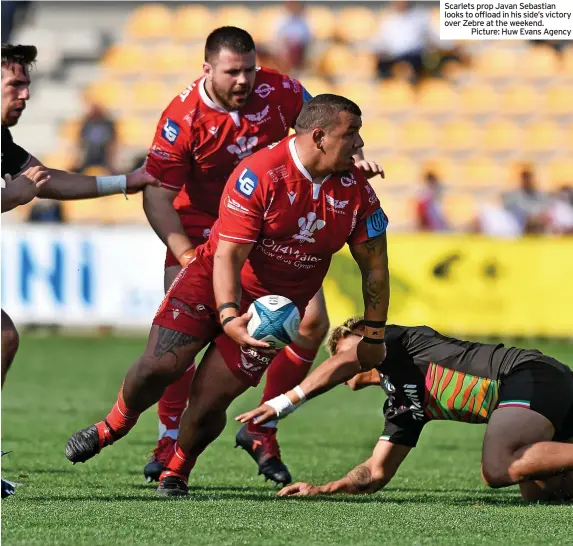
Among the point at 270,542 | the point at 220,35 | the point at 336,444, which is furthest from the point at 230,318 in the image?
the point at 336,444

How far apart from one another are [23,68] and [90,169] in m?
12.1

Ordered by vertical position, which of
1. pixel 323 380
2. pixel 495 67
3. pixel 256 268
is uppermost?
pixel 495 67

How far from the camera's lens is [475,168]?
19578 mm

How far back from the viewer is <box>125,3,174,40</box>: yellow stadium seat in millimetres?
21469

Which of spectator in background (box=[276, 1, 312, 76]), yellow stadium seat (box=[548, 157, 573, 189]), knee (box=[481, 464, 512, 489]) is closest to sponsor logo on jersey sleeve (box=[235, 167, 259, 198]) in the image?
knee (box=[481, 464, 512, 489])

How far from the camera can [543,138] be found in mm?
19891

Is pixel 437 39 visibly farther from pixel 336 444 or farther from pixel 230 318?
pixel 230 318

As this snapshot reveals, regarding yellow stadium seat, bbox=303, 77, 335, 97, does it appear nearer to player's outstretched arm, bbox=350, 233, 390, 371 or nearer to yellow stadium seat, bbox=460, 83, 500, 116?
yellow stadium seat, bbox=460, 83, 500, 116

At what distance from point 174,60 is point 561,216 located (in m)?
7.88

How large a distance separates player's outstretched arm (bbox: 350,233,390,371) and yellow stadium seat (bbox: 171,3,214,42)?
1531cm

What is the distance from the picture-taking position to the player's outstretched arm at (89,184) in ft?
23.2

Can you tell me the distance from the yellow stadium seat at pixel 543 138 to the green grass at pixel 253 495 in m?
9.08

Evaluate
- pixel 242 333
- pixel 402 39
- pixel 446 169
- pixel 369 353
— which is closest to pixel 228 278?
pixel 242 333

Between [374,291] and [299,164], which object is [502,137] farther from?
[299,164]
